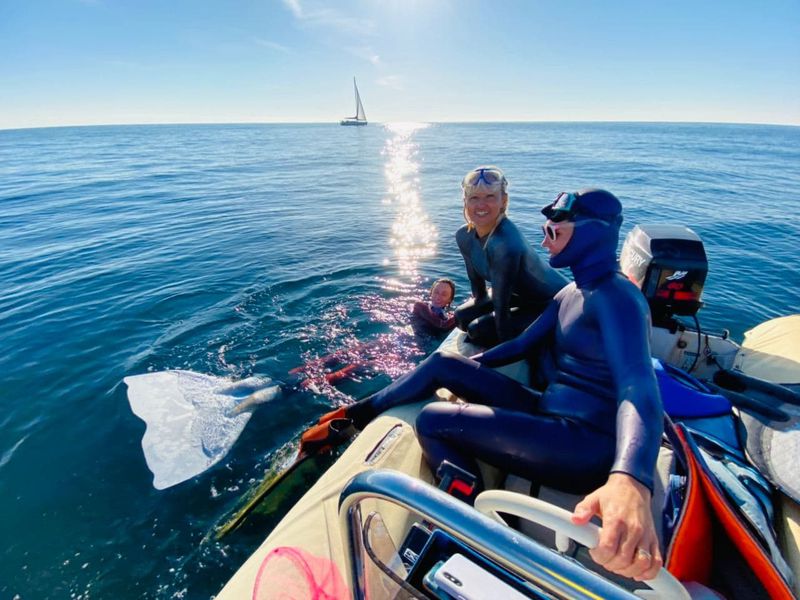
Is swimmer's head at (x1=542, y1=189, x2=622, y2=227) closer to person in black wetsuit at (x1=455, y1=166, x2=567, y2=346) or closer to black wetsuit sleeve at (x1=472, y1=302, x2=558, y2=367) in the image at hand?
black wetsuit sleeve at (x1=472, y1=302, x2=558, y2=367)

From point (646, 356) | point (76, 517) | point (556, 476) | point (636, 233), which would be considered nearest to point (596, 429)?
point (556, 476)

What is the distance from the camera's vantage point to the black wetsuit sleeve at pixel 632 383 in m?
1.61

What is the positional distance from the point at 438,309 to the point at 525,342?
341cm

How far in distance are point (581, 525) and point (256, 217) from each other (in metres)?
14.8

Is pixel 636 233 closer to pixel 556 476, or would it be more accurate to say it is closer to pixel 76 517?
pixel 556 476

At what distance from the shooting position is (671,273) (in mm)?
4406

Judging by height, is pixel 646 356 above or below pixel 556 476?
above

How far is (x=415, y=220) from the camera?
14461 mm

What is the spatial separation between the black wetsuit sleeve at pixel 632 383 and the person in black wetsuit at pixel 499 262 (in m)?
1.97

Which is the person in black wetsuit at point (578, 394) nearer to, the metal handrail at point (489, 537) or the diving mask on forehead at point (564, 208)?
the diving mask on forehead at point (564, 208)

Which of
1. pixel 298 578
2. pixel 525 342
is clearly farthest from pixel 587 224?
pixel 298 578

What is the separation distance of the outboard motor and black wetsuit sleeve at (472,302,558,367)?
2.18 m

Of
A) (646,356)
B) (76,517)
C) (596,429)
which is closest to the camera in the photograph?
(646,356)

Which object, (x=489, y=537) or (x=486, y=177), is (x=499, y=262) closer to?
(x=486, y=177)
